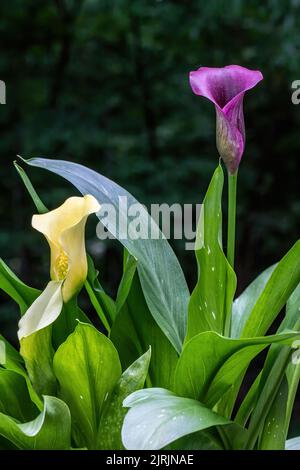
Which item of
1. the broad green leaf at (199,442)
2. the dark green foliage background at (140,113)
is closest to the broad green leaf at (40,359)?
the broad green leaf at (199,442)

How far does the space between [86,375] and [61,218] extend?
12 centimetres

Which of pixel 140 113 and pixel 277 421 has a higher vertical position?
pixel 140 113

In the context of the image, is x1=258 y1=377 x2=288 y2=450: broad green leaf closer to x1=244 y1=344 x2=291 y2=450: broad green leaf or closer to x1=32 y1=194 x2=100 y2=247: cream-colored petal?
x1=244 y1=344 x2=291 y2=450: broad green leaf

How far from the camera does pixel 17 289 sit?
595 millimetres

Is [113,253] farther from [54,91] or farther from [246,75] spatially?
[246,75]

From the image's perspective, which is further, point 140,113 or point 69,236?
point 140,113

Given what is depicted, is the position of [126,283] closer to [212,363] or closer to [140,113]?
[212,363]

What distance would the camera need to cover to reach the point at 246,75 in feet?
1.78

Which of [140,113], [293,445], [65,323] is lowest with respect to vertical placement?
[293,445]

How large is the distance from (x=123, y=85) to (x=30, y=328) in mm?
1878

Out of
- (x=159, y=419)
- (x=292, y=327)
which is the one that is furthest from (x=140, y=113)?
(x=159, y=419)

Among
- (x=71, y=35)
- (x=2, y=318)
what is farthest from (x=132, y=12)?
(x=2, y=318)

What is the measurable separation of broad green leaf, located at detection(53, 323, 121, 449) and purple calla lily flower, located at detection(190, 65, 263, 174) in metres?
0.18

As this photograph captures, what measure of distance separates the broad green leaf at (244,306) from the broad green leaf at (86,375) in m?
0.13
